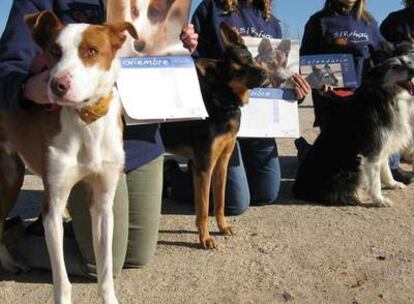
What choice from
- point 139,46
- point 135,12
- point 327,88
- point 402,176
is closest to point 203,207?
point 139,46

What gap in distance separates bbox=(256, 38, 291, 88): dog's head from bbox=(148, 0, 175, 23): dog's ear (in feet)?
4.46

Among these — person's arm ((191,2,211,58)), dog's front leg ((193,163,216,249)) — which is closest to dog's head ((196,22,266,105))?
person's arm ((191,2,211,58))

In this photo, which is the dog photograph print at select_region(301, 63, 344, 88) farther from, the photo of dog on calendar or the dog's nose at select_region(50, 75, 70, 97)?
the dog's nose at select_region(50, 75, 70, 97)

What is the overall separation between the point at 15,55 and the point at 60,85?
0.86 m

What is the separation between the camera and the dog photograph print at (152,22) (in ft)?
11.0

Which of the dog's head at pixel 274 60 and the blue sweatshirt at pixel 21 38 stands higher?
the blue sweatshirt at pixel 21 38

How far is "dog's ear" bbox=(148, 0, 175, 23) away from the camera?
351cm

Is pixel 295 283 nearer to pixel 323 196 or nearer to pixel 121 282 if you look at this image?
pixel 121 282

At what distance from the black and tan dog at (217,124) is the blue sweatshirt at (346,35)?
5.95 feet

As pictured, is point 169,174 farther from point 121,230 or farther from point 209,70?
point 121,230

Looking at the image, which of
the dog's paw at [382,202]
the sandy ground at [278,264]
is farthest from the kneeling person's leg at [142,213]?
the dog's paw at [382,202]

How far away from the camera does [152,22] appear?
3521mm

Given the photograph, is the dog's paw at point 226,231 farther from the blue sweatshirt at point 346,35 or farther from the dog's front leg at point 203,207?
the blue sweatshirt at point 346,35

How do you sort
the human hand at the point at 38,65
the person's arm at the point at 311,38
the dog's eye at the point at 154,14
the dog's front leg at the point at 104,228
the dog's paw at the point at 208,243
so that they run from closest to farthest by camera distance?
1. the human hand at the point at 38,65
2. the dog's front leg at the point at 104,228
3. the dog's eye at the point at 154,14
4. the dog's paw at the point at 208,243
5. the person's arm at the point at 311,38
